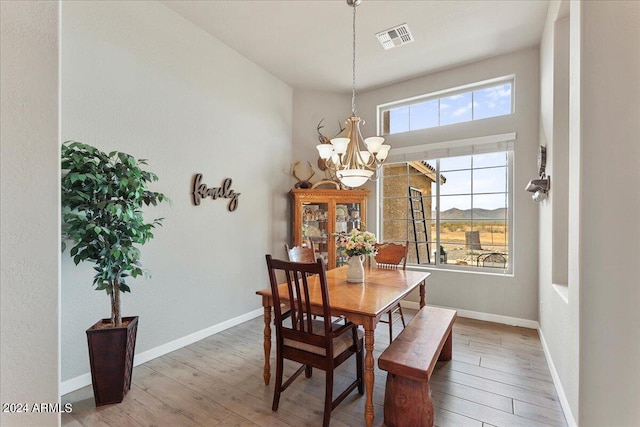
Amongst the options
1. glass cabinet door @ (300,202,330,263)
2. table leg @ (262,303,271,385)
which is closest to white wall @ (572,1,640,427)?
table leg @ (262,303,271,385)

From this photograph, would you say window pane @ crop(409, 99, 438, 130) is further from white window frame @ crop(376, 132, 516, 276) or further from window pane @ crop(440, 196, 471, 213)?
window pane @ crop(440, 196, 471, 213)

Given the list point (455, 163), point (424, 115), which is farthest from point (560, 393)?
point (424, 115)

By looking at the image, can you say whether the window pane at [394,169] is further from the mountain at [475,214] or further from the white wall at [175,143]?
the white wall at [175,143]

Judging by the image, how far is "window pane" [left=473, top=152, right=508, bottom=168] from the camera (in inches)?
149

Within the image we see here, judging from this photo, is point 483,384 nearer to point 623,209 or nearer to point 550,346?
point 550,346

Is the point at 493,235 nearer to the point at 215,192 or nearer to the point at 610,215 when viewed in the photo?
the point at 610,215

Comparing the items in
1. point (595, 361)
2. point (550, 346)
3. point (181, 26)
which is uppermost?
point (181, 26)

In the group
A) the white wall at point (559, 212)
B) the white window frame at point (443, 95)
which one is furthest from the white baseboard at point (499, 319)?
the white window frame at point (443, 95)

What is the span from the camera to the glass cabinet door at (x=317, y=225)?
4406mm

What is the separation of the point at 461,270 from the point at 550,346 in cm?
144
